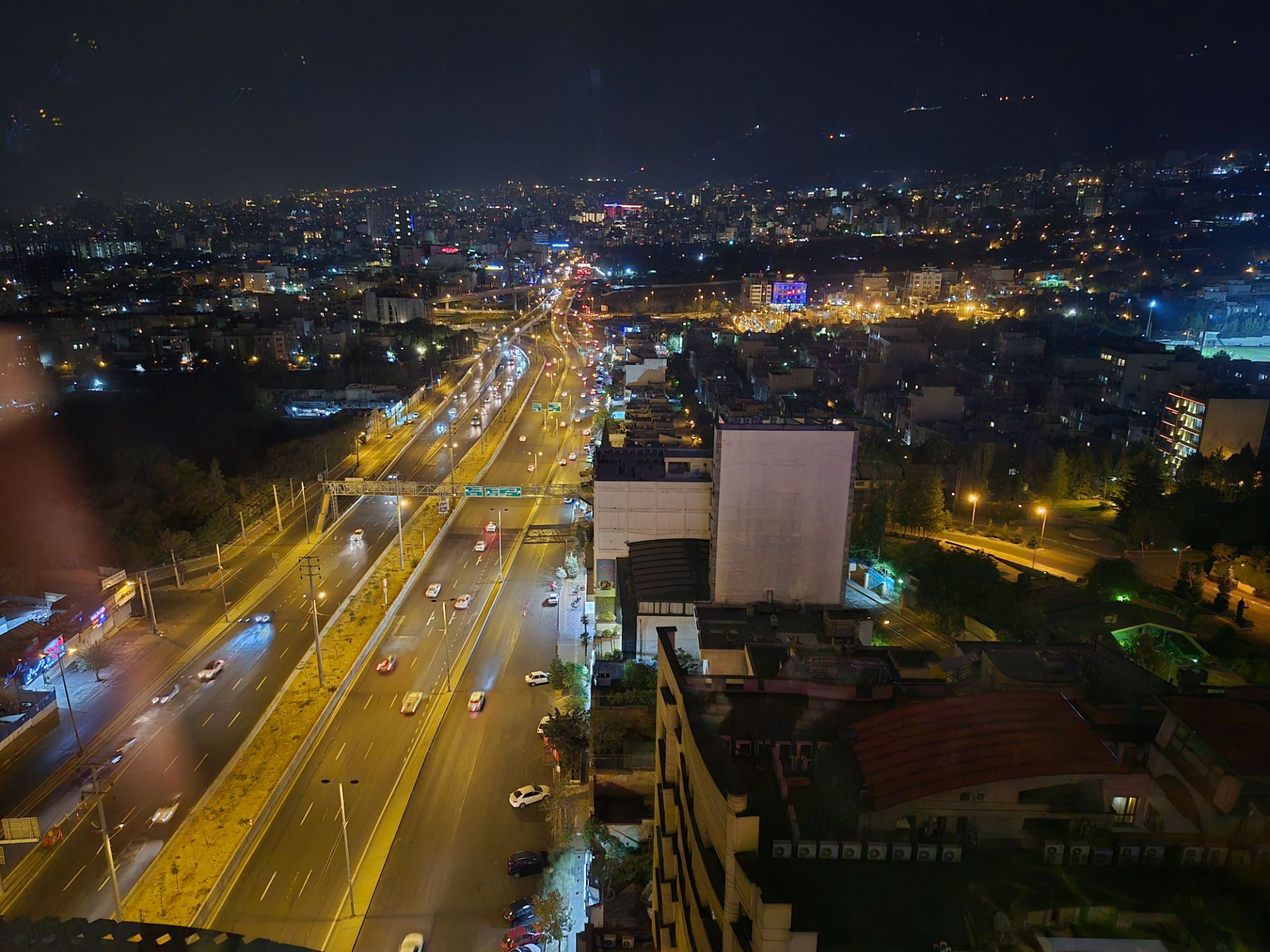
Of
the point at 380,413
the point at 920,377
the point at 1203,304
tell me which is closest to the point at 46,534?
the point at 380,413

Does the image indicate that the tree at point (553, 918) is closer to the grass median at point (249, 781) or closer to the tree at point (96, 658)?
the grass median at point (249, 781)

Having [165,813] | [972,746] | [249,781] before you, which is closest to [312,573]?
[249,781]

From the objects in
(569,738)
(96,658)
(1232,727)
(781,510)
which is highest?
(1232,727)

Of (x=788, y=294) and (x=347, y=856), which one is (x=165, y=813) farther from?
(x=788, y=294)

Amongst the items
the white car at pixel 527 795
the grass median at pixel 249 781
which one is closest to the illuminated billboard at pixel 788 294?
the grass median at pixel 249 781

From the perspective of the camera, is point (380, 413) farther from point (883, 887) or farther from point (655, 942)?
point (883, 887)

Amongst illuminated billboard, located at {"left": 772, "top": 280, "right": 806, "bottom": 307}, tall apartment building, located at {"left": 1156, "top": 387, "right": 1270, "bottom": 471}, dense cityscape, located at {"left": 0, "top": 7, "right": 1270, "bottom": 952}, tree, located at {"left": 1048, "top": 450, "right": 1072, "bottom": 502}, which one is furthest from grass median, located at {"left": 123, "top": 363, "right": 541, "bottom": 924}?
illuminated billboard, located at {"left": 772, "top": 280, "right": 806, "bottom": 307}
